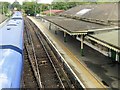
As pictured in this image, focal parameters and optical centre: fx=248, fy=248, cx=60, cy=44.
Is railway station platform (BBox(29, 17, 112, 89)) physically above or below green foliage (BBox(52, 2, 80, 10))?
below

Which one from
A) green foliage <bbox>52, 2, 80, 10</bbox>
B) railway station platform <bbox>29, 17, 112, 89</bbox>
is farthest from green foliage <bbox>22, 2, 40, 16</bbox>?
railway station platform <bbox>29, 17, 112, 89</bbox>

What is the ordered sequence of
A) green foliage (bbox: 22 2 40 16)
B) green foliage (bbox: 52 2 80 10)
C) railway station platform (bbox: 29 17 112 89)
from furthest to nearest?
1. green foliage (bbox: 22 2 40 16)
2. green foliage (bbox: 52 2 80 10)
3. railway station platform (bbox: 29 17 112 89)

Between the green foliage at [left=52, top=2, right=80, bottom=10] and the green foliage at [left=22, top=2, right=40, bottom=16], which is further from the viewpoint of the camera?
the green foliage at [left=22, top=2, right=40, bottom=16]

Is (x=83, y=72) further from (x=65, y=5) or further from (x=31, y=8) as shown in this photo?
(x=31, y=8)

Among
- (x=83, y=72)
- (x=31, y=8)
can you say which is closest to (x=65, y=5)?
(x=31, y=8)

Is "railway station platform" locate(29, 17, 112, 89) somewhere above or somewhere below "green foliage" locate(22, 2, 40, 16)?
below

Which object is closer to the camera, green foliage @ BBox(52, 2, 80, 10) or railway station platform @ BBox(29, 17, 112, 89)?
railway station platform @ BBox(29, 17, 112, 89)

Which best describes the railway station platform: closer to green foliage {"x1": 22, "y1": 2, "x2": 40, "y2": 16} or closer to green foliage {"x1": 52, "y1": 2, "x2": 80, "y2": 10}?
green foliage {"x1": 52, "y1": 2, "x2": 80, "y2": 10}

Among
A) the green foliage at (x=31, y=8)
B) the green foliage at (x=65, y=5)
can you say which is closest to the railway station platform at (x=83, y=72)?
the green foliage at (x=65, y=5)

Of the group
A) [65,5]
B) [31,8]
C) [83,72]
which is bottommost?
[83,72]

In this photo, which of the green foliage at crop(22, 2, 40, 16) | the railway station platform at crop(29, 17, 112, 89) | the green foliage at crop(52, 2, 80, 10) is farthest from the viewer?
the green foliage at crop(22, 2, 40, 16)

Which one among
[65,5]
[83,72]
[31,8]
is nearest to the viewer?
[83,72]

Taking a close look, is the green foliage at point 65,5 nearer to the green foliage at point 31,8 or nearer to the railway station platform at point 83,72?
the green foliage at point 31,8

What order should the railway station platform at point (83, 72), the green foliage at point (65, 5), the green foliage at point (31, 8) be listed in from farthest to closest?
1. the green foliage at point (31, 8)
2. the green foliage at point (65, 5)
3. the railway station platform at point (83, 72)
